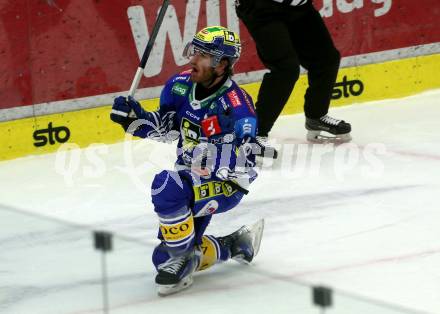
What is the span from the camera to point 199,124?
13.6ft

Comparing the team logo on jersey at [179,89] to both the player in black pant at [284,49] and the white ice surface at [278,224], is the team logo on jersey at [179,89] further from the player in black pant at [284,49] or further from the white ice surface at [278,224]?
the player in black pant at [284,49]

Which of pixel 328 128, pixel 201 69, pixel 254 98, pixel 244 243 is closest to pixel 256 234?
pixel 244 243

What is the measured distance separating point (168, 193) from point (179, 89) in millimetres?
485

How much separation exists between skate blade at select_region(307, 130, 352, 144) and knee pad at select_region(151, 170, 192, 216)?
8.15ft

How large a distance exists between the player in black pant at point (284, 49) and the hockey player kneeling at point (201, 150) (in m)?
1.57

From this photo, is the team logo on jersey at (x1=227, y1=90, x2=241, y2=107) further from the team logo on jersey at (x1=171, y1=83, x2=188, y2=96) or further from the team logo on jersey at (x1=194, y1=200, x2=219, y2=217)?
the team logo on jersey at (x1=194, y1=200, x2=219, y2=217)

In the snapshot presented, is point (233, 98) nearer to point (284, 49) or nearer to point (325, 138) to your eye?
point (284, 49)

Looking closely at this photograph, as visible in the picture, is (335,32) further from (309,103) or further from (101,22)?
(101,22)

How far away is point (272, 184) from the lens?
5582 mm

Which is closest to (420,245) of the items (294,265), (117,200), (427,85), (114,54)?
(294,265)

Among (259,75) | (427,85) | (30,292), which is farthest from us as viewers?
(427,85)

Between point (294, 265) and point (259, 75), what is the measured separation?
249 centimetres

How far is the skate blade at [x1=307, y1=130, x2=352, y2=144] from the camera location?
249 inches

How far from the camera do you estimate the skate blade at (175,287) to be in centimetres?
353
